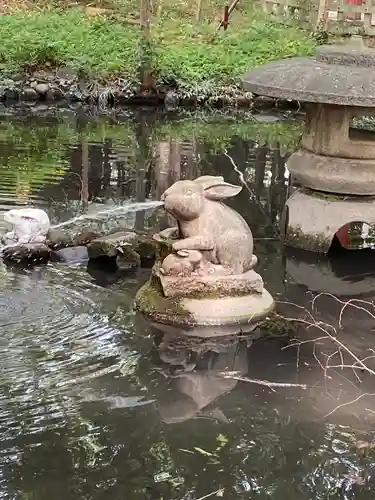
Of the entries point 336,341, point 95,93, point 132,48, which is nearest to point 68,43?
point 132,48

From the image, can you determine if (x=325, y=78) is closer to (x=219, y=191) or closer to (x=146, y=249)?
(x=219, y=191)

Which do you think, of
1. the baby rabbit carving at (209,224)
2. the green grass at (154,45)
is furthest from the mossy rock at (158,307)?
the green grass at (154,45)

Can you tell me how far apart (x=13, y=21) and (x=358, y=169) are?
1454 cm

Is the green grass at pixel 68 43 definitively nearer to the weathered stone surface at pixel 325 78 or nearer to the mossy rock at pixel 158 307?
the weathered stone surface at pixel 325 78

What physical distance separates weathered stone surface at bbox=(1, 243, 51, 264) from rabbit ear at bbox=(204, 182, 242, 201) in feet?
5.89

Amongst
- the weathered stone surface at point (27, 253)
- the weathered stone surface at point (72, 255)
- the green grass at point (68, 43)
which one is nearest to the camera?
the weathered stone surface at point (27, 253)

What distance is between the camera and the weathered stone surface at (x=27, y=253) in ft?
22.6

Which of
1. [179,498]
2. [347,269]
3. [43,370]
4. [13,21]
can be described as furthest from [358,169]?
[13,21]

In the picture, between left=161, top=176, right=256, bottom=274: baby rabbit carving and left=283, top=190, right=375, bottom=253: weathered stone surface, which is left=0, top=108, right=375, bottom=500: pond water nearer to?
left=283, top=190, right=375, bottom=253: weathered stone surface

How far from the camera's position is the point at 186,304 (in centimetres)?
571

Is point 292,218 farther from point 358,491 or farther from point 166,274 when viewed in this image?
point 358,491

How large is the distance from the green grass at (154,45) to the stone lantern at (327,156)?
1005 centimetres

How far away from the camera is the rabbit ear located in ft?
19.3

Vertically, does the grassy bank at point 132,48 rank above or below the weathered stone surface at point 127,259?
above
